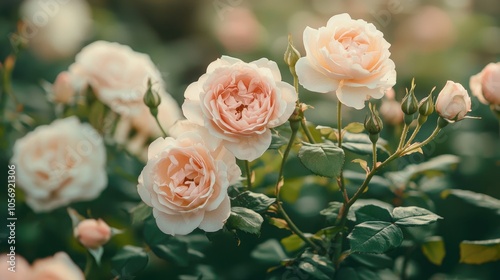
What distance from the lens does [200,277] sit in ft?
3.83

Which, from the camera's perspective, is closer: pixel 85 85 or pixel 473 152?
pixel 85 85

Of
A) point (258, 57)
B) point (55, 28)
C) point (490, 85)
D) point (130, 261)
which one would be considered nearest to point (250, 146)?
point (130, 261)

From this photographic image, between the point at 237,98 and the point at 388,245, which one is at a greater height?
the point at 237,98

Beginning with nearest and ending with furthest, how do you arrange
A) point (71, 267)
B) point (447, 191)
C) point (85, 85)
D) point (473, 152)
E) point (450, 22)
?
point (71, 267) < point (447, 191) < point (85, 85) < point (473, 152) < point (450, 22)

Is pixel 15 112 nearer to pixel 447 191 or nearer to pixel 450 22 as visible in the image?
pixel 447 191

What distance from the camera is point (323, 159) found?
0.93 meters

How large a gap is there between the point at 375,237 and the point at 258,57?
4.53 feet

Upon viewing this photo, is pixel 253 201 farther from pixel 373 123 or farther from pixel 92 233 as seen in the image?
pixel 92 233

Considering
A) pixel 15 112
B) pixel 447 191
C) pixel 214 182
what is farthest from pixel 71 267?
pixel 447 191

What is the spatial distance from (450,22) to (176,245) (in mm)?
1558

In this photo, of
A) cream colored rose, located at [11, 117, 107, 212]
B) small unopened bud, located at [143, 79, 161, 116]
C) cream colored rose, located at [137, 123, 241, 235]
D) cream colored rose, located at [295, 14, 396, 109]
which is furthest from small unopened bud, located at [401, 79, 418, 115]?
cream colored rose, located at [11, 117, 107, 212]

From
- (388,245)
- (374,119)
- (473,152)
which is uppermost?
(374,119)

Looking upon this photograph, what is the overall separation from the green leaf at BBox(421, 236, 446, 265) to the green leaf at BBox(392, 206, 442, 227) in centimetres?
30

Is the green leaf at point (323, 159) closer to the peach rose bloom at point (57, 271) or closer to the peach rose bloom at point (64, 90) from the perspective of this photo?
the peach rose bloom at point (57, 271)
